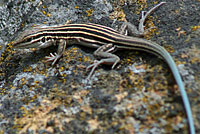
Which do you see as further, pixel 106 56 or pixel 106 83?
pixel 106 56

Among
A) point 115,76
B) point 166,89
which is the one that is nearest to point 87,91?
point 115,76

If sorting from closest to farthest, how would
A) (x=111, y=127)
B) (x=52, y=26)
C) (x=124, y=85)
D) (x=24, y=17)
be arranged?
(x=111, y=127) < (x=124, y=85) < (x=52, y=26) < (x=24, y=17)

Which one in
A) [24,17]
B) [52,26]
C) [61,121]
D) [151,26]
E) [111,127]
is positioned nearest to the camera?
[111,127]

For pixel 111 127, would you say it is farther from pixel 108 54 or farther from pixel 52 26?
pixel 52 26

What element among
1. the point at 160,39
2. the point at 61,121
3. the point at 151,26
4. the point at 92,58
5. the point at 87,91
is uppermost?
the point at 151,26

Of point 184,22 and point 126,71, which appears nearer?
point 126,71

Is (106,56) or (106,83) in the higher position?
(106,56)

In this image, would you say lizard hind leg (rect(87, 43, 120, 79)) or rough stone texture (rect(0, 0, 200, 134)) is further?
lizard hind leg (rect(87, 43, 120, 79))

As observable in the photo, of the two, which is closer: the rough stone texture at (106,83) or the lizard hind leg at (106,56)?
the rough stone texture at (106,83)
